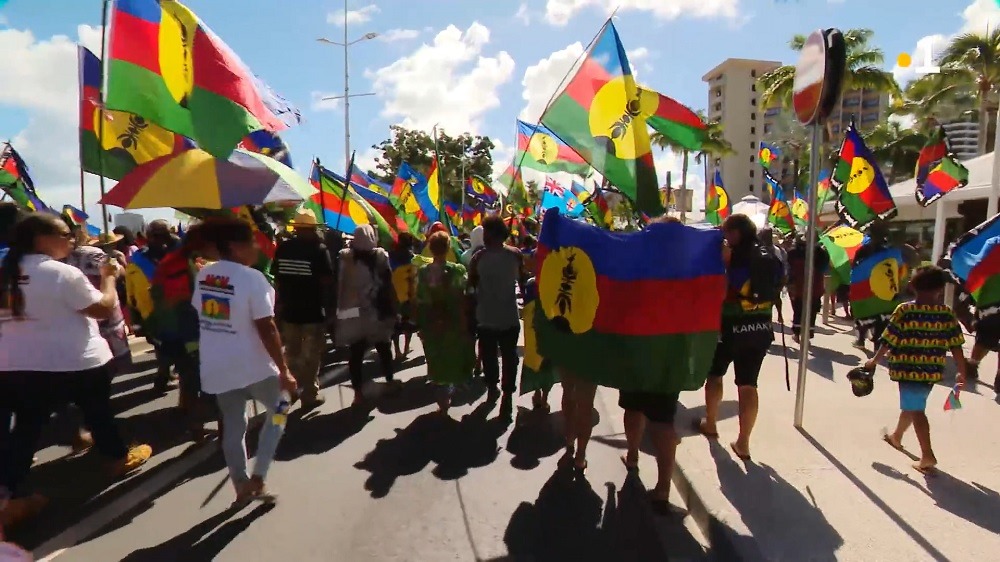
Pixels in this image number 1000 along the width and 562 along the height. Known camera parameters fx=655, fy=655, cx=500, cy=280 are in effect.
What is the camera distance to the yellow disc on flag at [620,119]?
4.77 meters

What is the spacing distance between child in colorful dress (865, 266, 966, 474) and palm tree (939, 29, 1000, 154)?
25357 millimetres

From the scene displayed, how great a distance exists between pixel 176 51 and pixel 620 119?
3.41 meters

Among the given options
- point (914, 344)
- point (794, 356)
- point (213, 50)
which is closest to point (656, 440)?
point (914, 344)

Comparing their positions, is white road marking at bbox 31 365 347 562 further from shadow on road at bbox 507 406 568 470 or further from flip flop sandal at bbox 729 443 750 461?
flip flop sandal at bbox 729 443 750 461

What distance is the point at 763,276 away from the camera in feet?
14.4

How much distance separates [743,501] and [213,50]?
472cm

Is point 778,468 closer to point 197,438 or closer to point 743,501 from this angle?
point 743,501

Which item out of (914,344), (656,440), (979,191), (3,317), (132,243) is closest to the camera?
(3,317)

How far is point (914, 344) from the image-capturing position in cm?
430

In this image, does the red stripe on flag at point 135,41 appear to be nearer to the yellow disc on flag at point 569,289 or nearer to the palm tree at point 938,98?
the yellow disc on flag at point 569,289

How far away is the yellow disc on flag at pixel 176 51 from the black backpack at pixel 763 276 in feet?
13.9

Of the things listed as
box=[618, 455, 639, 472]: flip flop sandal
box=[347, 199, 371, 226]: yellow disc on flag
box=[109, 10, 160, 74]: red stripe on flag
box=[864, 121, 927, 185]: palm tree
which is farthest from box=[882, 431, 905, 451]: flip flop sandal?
box=[864, 121, 927, 185]: palm tree

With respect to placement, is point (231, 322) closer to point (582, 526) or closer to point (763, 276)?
point (582, 526)

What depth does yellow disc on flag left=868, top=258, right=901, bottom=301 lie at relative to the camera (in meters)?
6.99
